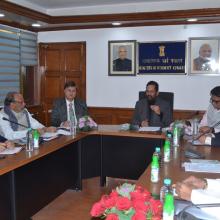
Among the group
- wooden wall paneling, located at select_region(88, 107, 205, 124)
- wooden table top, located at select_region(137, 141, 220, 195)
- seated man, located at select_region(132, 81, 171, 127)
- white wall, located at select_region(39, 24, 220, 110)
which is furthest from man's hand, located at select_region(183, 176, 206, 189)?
wooden wall paneling, located at select_region(88, 107, 205, 124)

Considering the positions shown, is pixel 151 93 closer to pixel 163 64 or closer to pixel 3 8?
pixel 163 64

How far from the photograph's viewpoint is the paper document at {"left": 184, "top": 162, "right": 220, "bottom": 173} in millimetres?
2123

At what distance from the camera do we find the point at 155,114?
13.4 feet

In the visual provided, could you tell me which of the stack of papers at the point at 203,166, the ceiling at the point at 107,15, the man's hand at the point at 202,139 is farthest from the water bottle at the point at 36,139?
the ceiling at the point at 107,15

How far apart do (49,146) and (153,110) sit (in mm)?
1604

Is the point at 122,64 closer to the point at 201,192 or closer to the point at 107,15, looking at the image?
the point at 107,15

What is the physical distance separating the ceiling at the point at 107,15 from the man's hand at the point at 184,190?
3.44 m

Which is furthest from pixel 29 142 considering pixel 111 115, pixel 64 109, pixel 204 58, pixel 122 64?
pixel 204 58

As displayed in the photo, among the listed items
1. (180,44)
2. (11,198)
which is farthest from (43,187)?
(180,44)

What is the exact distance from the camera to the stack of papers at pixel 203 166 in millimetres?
2125

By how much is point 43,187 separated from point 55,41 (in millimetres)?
3458

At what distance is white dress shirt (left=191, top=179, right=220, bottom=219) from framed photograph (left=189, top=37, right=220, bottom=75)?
12.1 feet

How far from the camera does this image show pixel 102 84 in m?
5.57

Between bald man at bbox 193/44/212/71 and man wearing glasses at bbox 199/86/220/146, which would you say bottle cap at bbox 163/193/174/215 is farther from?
bald man at bbox 193/44/212/71
